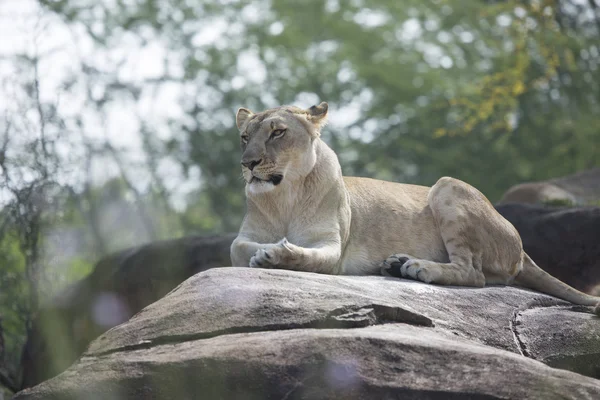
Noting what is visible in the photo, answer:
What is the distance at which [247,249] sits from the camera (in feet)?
22.2

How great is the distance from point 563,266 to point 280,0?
19995 mm

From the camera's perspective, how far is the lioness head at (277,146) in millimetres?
6777

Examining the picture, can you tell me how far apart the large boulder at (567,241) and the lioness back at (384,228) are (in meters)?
3.18

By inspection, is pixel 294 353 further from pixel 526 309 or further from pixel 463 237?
pixel 463 237

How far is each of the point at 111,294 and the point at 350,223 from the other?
16.9 feet

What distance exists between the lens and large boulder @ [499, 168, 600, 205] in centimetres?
1336

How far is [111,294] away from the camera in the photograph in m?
11.6

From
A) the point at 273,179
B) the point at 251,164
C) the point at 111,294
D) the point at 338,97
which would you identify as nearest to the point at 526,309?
the point at 273,179

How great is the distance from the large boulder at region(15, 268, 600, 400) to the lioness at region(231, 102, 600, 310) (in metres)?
0.95

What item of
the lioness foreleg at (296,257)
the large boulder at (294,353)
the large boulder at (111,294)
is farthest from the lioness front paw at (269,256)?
the large boulder at (111,294)

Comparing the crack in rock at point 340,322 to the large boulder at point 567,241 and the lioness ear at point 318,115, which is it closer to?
the lioness ear at point 318,115

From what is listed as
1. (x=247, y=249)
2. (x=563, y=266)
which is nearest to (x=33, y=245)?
(x=247, y=249)

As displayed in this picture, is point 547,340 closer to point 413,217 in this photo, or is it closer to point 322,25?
point 413,217

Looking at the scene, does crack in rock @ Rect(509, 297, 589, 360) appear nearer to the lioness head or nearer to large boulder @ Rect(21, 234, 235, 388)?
the lioness head
